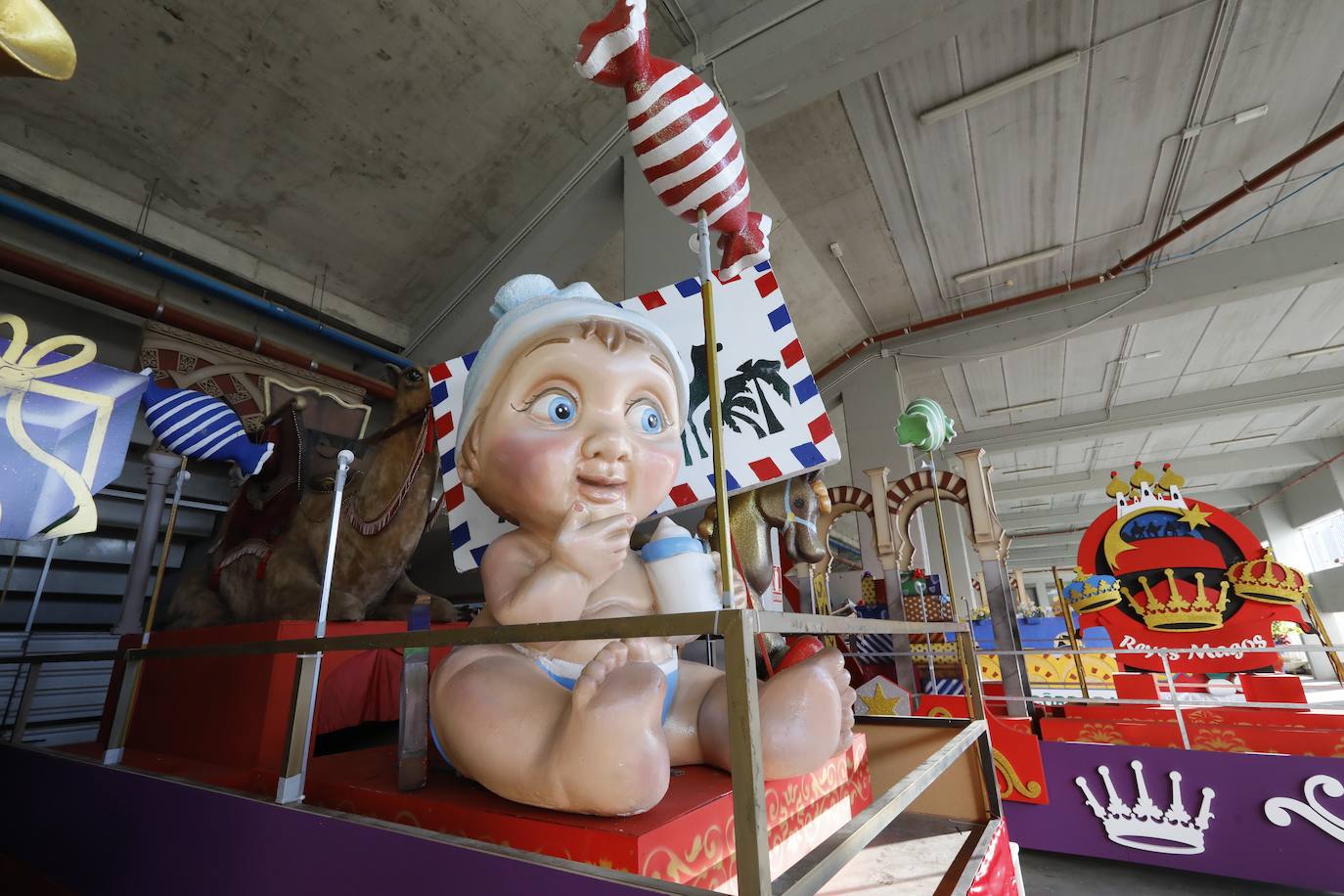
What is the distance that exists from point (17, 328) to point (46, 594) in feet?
9.55

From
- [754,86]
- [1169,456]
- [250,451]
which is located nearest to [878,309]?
[754,86]

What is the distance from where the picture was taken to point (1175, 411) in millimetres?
9023

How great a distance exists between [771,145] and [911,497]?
278 centimetres

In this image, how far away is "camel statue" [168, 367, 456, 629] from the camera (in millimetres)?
2244

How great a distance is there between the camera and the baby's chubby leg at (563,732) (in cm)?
72

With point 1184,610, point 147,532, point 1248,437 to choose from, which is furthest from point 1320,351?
point 147,532

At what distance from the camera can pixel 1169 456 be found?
11.9 meters

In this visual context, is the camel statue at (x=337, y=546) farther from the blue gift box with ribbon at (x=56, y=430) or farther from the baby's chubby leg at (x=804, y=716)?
the baby's chubby leg at (x=804, y=716)

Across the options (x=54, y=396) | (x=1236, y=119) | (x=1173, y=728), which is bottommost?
(x=1173, y=728)

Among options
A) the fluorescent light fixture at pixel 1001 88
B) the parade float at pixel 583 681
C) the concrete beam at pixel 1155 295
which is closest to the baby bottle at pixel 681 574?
the parade float at pixel 583 681

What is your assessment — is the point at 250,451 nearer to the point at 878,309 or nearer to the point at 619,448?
the point at 619,448

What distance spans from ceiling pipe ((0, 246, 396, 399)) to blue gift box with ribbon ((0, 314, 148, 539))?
4.14 ft

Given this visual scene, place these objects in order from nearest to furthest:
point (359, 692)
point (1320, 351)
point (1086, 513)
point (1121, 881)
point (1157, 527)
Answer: point (359, 692) < point (1121, 881) < point (1157, 527) < point (1320, 351) < point (1086, 513)

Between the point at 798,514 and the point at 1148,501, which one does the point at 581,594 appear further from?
the point at 1148,501
